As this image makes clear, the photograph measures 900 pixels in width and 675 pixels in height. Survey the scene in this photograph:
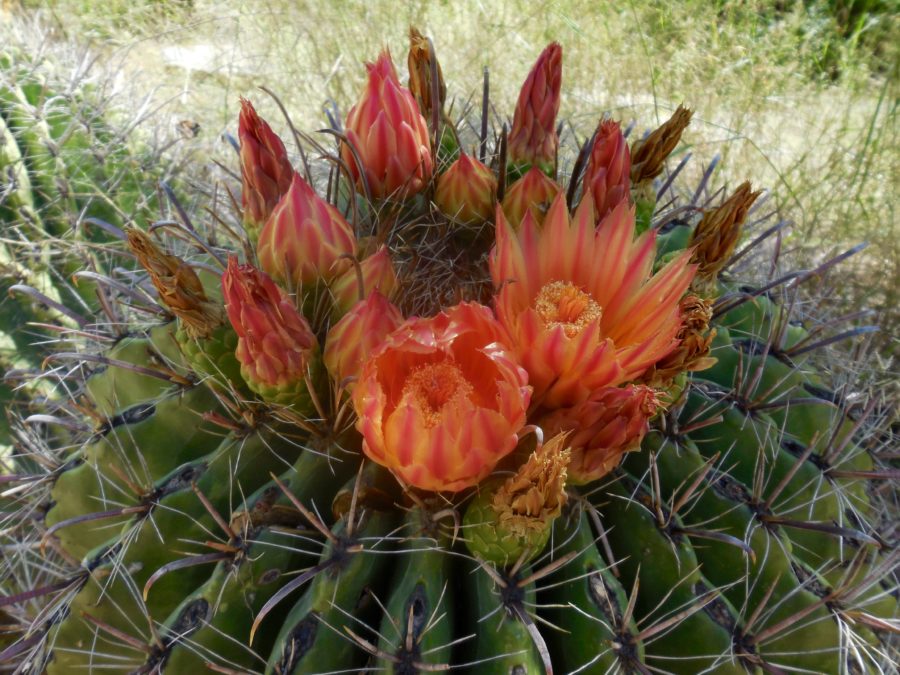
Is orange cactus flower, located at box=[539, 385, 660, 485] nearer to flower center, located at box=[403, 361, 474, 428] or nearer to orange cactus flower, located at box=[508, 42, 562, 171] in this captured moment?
flower center, located at box=[403, 361, 474, 428]

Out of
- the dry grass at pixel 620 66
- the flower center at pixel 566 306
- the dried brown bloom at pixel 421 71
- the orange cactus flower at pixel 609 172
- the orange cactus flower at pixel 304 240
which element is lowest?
the dry grass at pixel 620 66

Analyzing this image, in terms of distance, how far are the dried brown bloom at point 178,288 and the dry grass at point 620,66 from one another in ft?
9.72

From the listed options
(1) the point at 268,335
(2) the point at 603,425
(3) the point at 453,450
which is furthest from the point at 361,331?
(2) the point at 603,425

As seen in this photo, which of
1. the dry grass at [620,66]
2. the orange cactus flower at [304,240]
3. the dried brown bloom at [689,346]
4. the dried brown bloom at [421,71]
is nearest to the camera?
the dried brown bloom at [689,346]

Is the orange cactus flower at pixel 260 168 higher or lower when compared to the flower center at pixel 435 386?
higher

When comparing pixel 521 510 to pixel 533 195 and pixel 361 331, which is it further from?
pixel 533 195

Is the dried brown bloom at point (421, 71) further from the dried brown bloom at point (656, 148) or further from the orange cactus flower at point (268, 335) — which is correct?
the orange cactus flower at point (268, 335)

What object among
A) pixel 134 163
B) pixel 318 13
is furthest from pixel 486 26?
pixel 134 163

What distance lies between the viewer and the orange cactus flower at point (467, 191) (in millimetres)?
1242

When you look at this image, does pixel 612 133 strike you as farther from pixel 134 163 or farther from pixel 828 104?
pixel 828 104

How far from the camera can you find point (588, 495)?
3.56 ft

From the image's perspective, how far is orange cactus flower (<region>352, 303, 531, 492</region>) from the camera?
0.85m

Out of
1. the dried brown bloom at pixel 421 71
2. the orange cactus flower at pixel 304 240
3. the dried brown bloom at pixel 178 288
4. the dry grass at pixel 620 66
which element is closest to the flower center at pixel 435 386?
the orange cactus flower at pixel 304 240

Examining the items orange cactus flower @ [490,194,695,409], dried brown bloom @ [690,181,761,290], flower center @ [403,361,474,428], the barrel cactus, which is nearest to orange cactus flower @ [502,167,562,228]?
the barrel cactus
